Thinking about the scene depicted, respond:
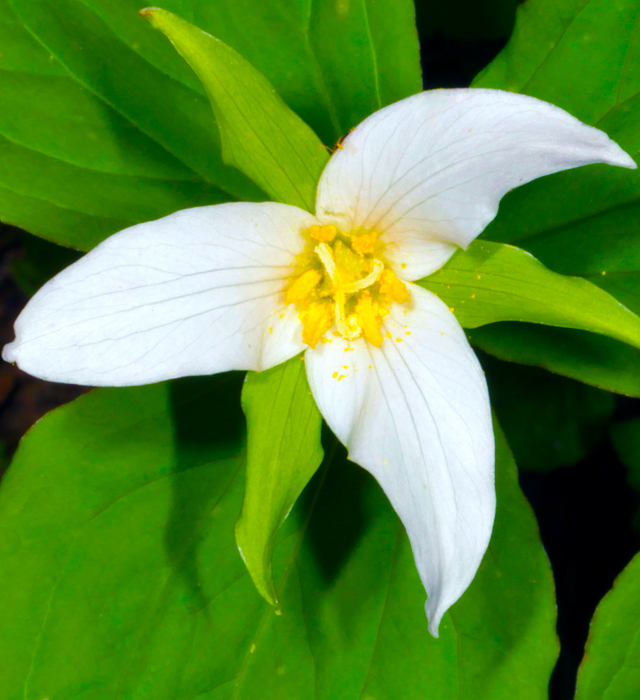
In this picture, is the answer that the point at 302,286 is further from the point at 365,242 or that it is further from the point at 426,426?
the point at 426,426

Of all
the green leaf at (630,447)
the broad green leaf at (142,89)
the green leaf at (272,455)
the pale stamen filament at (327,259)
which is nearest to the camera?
the green leaf at (272,455)

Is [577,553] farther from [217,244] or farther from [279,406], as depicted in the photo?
[217,244]

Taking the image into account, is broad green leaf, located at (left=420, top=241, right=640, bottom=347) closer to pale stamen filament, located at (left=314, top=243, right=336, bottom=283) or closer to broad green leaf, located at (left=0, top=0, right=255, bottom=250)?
pale stamen filament, located at (left=314, top=243, right=336, bottom=283)

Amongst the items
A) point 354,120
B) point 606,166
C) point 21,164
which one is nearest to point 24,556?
point 21,164

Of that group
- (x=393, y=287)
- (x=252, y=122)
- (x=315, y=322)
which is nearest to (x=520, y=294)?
(x=393, y=287)

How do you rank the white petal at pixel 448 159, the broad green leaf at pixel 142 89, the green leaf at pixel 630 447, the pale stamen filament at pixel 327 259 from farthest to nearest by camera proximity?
the green leaf at pixel 630 447
the broad green leaf at pixel 142 89
the pale stamen filament at pixel 327 259
the white petal at pixel 448 159

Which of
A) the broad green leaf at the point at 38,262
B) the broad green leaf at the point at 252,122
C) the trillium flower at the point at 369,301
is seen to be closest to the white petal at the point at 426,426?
the trillium flower at the point at 369,301

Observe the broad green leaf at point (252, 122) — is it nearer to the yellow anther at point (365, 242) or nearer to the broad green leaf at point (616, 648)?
the yellow anther at point (365, 242)
